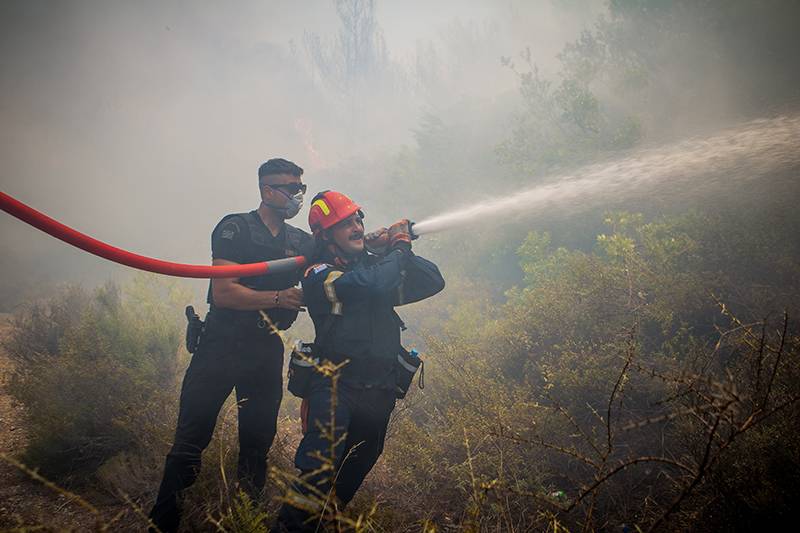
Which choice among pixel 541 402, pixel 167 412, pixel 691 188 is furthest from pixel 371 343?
pixel 691 188

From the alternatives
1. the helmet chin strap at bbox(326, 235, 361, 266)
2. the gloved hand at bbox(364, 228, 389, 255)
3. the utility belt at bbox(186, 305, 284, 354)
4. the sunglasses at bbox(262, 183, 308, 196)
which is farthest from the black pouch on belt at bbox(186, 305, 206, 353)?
the gloved hand at bbox(364, 228, 389, 255)

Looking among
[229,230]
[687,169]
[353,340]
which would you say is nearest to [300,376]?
[353,340]

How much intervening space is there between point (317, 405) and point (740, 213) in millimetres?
8244

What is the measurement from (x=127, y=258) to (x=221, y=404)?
143 centimetres

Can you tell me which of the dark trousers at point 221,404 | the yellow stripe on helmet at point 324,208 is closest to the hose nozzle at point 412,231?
the yellow stripe on helmet at point 324,208

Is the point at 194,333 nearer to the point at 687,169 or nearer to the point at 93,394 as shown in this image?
the point at 93,394

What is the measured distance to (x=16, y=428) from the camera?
5.27 meters

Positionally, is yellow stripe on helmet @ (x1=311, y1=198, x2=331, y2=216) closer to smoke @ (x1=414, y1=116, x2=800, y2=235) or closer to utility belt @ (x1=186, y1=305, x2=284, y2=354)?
utility belt @ (x1=186, y1=305, x2=284, y2=354)

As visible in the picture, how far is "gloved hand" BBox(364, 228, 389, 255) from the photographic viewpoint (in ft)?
11.3

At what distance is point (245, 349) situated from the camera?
10.7 ft

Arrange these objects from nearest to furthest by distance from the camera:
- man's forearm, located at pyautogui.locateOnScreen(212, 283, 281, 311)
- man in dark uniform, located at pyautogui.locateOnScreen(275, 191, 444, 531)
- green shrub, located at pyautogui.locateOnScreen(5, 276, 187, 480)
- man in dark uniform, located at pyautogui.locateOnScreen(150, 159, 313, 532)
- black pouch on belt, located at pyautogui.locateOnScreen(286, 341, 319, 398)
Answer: man in dark uniform, located at pyautogui.locateOnScreen(275, 191, 444, 531) < black pouch on belt, located at pyautogui.locateOnScreen(286, 341, 319, 398) < man in dark uniform, located at pyautogui.locateOnScreen(150, 159, 313, 532) < man's forearm, located at pyautogui.locateOnScreen(212, 283, 281, 311) < green shrub, located at pyautogui.locateOnScreen(5, 276, 187, 480)

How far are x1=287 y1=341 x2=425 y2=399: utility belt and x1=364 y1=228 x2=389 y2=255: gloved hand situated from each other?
1.01m

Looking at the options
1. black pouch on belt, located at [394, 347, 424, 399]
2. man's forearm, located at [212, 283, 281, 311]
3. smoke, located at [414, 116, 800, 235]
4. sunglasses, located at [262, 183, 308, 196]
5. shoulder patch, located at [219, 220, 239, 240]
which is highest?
sunglasses, located at [262, 183, 308, 196]

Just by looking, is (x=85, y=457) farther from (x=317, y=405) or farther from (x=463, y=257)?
(x=463, y=257)
